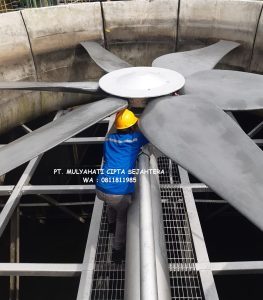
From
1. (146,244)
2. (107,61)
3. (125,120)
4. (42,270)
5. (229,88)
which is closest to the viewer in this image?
(146,244)

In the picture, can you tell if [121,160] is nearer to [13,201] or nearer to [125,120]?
[125,120]

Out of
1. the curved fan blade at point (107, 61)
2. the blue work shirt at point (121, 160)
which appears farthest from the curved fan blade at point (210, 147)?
the curved fan blade at point (107, 61)

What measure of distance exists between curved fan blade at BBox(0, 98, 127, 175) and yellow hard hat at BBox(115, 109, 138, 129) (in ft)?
0.27

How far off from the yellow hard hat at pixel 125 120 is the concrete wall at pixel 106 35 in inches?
156

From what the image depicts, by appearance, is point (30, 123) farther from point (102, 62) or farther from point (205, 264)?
point (205, 264)

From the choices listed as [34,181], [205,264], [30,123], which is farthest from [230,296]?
[30,123]

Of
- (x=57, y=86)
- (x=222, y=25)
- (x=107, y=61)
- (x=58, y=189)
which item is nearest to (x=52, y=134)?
(x=57, y=86)

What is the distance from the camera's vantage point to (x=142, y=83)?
3.66 metres

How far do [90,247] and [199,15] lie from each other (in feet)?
16.9

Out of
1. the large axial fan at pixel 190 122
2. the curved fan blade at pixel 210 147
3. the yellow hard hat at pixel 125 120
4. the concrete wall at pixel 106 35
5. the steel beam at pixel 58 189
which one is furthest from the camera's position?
the concrete wall at pixel 106 35

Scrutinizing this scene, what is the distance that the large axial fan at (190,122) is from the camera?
2354 millimetres

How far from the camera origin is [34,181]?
775cm

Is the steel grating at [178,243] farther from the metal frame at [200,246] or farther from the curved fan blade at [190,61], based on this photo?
the curved fan blade at [190,61]

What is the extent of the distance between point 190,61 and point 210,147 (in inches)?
90.5
